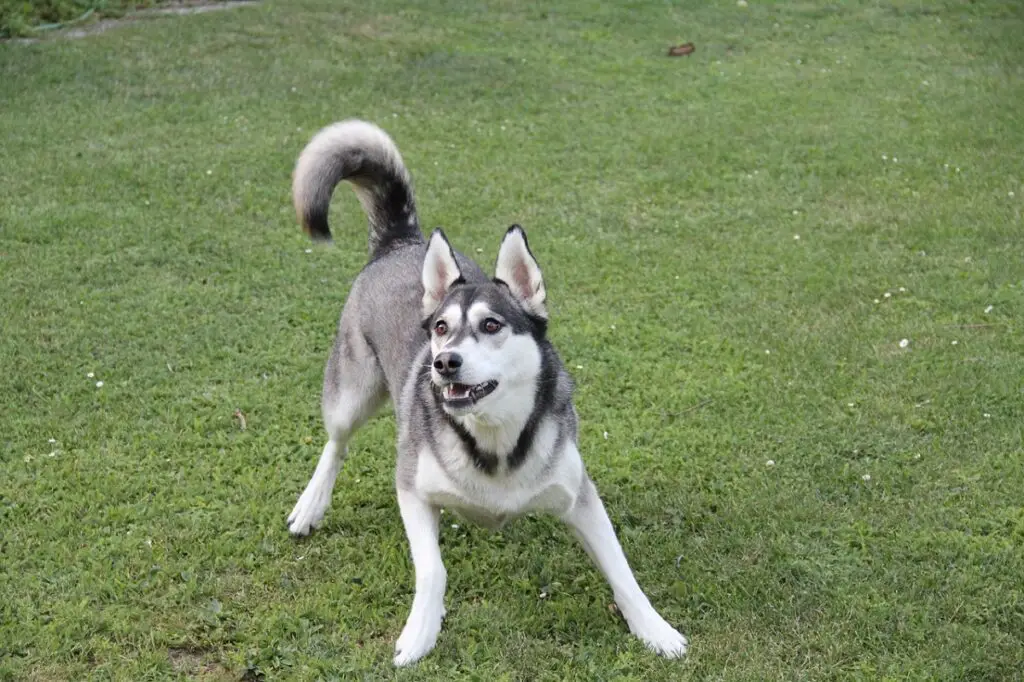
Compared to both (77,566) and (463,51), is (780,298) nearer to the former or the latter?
(77,566)

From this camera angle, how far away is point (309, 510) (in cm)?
463

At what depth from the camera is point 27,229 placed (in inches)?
290

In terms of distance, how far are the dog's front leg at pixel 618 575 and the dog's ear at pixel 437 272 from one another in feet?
2.76

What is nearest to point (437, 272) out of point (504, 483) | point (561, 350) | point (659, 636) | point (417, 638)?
point (504, 483)

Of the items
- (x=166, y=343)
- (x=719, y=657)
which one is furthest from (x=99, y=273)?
(x=719, y=657)

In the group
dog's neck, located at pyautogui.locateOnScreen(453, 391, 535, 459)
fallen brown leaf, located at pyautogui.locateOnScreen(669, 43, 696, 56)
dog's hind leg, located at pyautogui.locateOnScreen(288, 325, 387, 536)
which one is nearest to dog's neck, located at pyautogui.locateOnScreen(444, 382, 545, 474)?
dog's neck, located at pyautogui.locateOnScreen(453, 391, 535, 459)

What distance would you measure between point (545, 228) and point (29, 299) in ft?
10.6

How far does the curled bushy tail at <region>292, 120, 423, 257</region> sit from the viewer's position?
14.7 feet

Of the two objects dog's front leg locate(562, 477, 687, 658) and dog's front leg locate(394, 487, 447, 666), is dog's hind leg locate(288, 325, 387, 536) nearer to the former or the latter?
dog's front leg locate(394, 487, 447, 666)

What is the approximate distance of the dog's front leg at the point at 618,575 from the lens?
3.90m

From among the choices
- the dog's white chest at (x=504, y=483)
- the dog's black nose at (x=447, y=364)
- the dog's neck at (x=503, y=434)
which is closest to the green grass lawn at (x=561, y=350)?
the dog's white chest at (x=504, y=483)

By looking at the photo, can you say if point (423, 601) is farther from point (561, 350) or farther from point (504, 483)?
point (561, 350)

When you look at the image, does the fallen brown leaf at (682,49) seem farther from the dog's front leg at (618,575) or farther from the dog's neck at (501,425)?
the dog's neck at (501,425)

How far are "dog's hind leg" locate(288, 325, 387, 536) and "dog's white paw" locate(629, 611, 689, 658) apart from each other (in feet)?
4.64
